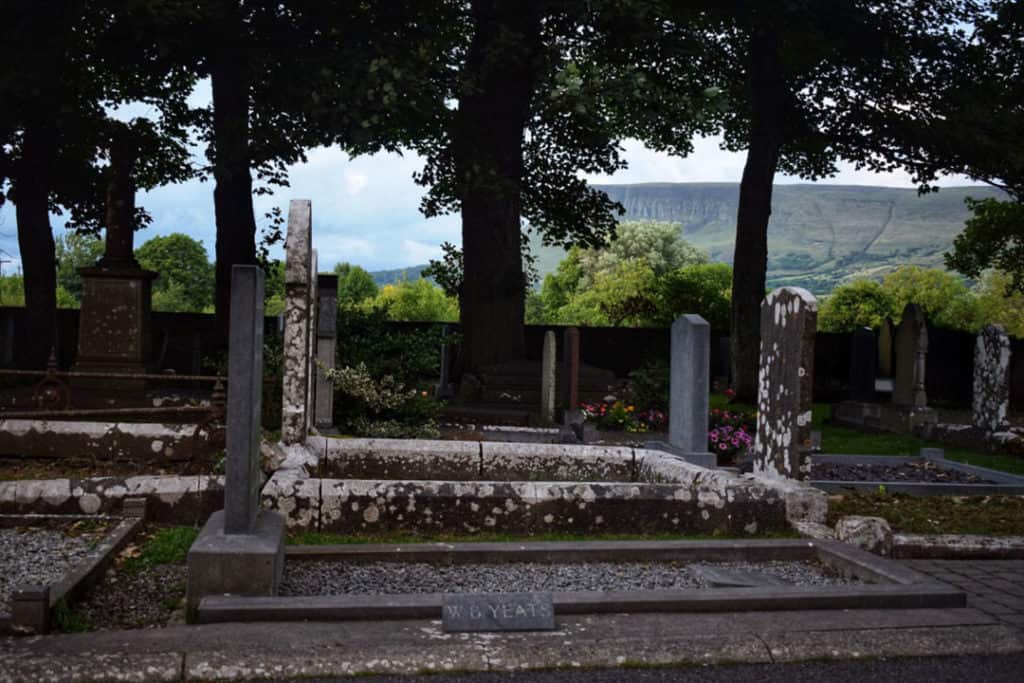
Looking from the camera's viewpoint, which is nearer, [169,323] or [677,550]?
[677,550]

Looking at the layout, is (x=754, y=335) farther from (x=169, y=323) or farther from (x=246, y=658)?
(x=246, y=658)

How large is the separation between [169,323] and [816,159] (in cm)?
1950

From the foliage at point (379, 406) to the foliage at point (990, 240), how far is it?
22152mm

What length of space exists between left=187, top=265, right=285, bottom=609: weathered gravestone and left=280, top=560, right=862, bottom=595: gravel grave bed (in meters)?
0.42

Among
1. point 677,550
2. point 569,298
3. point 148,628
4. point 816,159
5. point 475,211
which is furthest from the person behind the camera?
point 569,298

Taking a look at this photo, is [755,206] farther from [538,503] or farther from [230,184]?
[538,503]

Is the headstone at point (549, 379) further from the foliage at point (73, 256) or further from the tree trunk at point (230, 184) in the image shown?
the foliage at point (73, 256)

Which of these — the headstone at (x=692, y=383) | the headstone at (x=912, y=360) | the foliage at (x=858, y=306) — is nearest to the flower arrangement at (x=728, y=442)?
the headstone at (x=692, y=383)

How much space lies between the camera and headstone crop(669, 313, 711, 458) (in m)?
11.1

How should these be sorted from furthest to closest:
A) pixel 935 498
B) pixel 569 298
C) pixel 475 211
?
1. pixel 569 298
2. pixel 475 211
3. pixel 935 498

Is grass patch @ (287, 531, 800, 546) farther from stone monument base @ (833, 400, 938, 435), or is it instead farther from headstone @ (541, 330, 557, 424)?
stone monument base @ (833, 400, 938, 435)

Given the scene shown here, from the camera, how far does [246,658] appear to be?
4477 mm

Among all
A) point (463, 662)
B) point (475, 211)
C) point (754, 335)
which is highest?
point (475, 211)

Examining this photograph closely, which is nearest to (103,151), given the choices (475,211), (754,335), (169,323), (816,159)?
(169,323)
